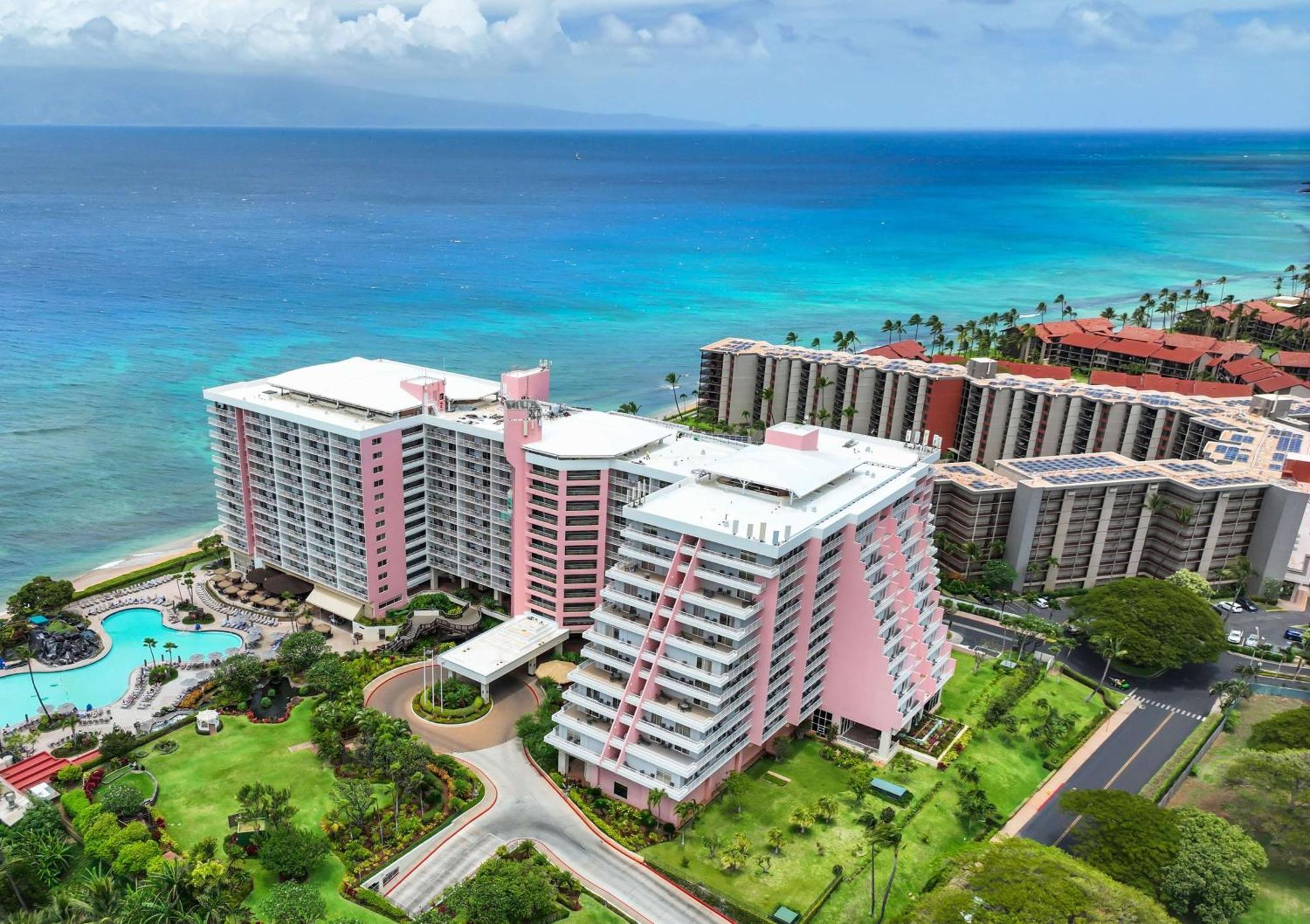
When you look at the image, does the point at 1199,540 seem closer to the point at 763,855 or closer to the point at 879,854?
the point at 879,854

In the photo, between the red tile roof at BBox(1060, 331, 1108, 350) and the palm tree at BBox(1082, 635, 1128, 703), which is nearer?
the palm tree at BBox(1082, 635, 1128, 703)

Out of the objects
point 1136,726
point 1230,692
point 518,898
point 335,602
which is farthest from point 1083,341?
point 518,898

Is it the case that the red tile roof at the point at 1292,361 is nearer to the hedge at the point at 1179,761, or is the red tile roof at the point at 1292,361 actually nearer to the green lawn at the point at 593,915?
the hedge at the point at 1179,761

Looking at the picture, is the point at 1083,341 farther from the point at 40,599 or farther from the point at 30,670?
the point at 30,670

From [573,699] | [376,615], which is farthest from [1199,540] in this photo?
[376,615]

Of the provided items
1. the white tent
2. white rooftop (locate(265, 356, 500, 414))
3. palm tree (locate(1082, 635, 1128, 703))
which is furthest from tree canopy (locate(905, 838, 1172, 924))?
white rooftop (locate(265, 356, 500, 414))

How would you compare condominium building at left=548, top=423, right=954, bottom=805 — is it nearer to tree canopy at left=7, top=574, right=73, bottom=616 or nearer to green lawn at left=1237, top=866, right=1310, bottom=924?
green lawn at left=1237, top=866, right=1310, bottom=924
